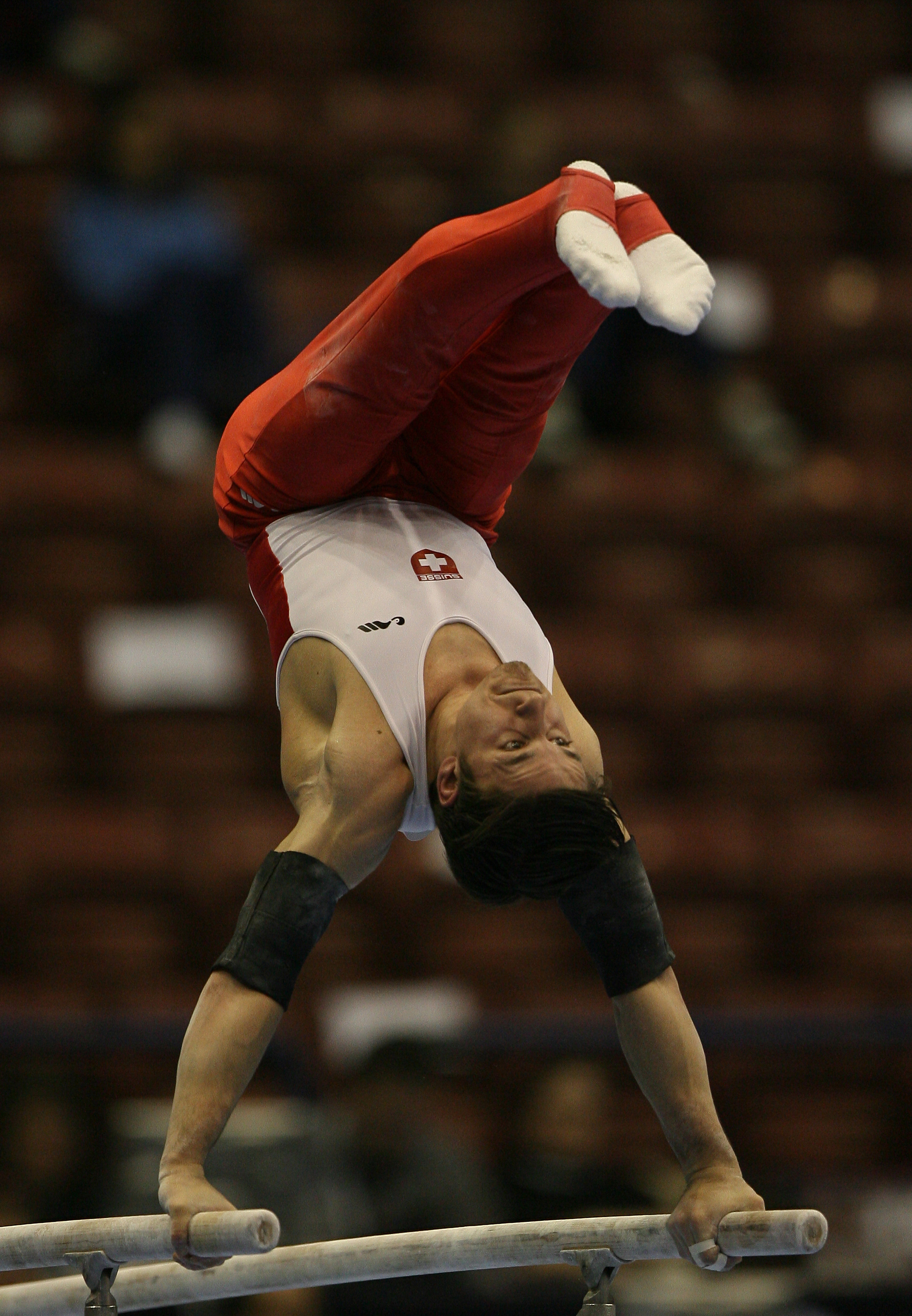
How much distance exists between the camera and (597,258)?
10.4 ft

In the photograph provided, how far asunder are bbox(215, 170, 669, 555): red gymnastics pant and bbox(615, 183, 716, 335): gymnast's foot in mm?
16

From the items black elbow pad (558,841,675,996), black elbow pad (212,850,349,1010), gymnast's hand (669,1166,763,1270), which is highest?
black elbow pad (212,850,349,1010)

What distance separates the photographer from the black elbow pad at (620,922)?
3395mm

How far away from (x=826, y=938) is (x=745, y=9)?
223 inches

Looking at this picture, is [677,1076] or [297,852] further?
[677,1076]

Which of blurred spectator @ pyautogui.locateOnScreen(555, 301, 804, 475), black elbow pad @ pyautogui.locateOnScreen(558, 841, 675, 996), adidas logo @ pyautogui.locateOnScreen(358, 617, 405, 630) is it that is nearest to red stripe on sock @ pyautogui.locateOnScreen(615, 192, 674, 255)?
adidas logo @ pyautogui.locateOnScreen(358, 617, 405, 630)

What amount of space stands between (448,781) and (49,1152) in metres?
2.20

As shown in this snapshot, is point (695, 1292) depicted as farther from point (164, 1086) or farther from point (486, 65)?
point (486, 65)

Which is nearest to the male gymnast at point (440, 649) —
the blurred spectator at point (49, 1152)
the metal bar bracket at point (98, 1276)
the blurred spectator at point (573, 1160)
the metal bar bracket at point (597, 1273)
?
the metal bar bracket at point (597, 1273)

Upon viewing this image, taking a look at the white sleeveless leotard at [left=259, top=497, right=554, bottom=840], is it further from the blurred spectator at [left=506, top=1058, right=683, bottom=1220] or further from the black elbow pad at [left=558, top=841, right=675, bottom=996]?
the blurred spectator at [left=506, top=1058, right=683, bottom=1220]

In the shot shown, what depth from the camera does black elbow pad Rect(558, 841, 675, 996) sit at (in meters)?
3.39

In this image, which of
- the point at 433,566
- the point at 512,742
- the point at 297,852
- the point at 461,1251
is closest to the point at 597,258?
the point at 433,566

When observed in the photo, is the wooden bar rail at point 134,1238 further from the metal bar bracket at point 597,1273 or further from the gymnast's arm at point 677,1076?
the gymnast's arm at point 677,1076

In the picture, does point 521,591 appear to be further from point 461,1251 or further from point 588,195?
point 461,1251
